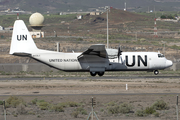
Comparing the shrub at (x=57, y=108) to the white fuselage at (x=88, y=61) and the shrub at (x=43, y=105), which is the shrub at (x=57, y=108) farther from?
the white fuselage at (x=88, y=61)

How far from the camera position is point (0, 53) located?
73.7m

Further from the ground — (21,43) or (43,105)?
(21,43)

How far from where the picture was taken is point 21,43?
40.2 m

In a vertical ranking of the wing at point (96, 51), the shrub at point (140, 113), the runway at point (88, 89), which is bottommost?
the shrub at point (140, 113)

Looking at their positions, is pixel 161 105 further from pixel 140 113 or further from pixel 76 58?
pixel 76 58

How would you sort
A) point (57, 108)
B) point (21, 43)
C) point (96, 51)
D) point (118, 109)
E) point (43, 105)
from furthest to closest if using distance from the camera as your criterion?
1. point (21, 43)
2. point (96, 51)
3. point (43, 105)
4. point (57, 108)
5. point (118, 109)

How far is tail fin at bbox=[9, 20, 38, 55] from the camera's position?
131ft

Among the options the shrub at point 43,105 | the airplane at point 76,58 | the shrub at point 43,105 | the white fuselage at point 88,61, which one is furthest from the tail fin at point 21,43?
the shrub at point 43,105

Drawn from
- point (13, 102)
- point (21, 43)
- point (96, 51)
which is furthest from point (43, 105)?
point (21, 43)

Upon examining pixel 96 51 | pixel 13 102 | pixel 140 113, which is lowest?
pixel 140 113

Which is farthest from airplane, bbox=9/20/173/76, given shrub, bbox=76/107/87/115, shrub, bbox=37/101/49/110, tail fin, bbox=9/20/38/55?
shrub, bbox=76/107/87/115

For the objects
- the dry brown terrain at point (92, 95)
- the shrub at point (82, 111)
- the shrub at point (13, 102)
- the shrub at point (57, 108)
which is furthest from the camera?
the shrub at point (13, 102)

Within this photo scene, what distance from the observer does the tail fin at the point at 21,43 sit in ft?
131

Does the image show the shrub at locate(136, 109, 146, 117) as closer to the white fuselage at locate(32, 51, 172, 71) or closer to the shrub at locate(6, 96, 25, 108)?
the shrub at locate(6, 96, 25, 108)
